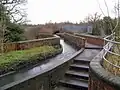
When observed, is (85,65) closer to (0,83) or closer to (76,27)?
(0,83)

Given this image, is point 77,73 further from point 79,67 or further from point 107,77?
point 107,77

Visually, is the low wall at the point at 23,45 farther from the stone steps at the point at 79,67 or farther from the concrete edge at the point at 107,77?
the concrete edge at the point at 107,77

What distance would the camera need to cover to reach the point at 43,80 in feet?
21.7

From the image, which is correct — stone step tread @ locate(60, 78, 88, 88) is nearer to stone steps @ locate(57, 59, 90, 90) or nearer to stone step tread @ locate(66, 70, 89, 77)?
stone steps @ locate(57, 59, 90, 90)

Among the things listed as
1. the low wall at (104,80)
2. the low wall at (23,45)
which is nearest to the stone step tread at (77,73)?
the low wall at (104,80)

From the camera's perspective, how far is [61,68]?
784 centimetres

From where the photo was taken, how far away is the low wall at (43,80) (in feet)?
18.2

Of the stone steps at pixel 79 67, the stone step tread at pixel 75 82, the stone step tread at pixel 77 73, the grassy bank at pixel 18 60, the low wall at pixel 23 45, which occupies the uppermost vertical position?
the low wall at pixel 23 45

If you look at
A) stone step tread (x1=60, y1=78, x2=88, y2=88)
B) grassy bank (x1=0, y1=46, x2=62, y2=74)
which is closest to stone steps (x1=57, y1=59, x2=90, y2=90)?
stone step tread (x1=60, y1=78, x2=88, y2=88)

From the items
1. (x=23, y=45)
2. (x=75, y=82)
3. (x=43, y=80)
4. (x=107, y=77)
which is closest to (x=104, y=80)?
(x=107, y=77)

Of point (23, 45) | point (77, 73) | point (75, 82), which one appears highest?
point (23, 45)

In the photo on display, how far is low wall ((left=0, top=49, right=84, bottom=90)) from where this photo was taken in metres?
5.56

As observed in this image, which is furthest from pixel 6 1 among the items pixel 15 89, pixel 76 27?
pixel 15 89

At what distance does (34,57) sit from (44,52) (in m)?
1.25
